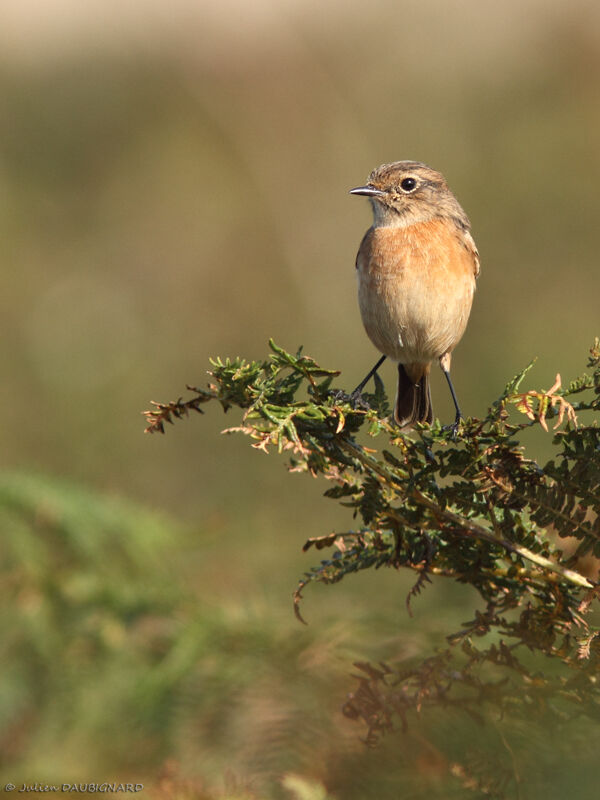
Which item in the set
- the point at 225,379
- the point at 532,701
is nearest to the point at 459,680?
the point at 532,701

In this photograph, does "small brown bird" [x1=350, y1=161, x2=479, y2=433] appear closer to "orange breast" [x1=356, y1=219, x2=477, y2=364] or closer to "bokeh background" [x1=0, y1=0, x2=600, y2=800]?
"orange breast" [x1=356, y1=219, x2=477, y2=364]

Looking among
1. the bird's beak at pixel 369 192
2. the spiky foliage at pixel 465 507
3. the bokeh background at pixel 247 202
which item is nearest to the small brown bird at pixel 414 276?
the bird's beak at pixel 369 192

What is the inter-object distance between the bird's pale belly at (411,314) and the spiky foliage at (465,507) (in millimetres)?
2178

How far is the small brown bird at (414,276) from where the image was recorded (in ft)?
11.8

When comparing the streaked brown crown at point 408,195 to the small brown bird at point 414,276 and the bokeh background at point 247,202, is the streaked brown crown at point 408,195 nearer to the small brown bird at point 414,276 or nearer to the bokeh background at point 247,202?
the small brown bird at point 414,276

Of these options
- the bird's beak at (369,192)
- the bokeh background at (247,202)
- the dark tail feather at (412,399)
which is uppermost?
the bokeh background at (247,202)

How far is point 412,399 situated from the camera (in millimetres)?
3990

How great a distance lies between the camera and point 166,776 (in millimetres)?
1334

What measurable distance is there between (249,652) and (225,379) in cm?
91

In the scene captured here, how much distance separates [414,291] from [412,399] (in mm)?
553

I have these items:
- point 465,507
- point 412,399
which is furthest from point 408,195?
point 465,507

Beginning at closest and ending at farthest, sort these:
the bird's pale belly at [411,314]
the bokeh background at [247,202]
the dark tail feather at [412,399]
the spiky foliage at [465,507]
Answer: the spiky foliage at [465,507] < the bird's pale belly at [411,314] < the dark tail feather at [412,399] < the bokeh background at [247,202]

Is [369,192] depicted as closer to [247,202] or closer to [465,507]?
[247,202]

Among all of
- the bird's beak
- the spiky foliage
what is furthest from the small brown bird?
the spiky foliage
